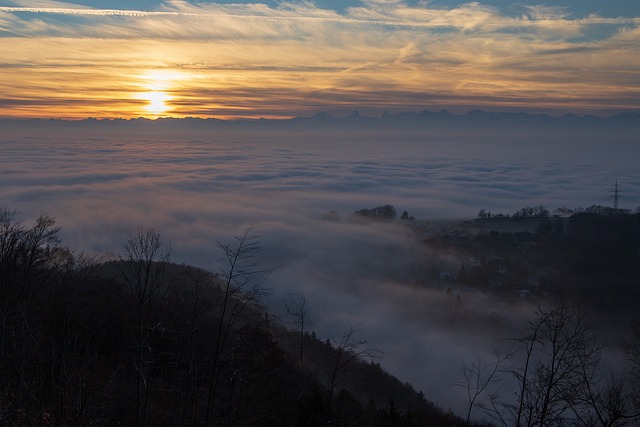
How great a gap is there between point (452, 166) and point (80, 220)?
148168 mm

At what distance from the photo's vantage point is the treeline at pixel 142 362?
9.02 m

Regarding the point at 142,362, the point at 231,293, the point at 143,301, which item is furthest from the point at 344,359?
the point at 143,301

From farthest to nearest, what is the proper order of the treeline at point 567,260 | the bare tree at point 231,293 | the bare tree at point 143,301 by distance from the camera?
the treeline at point 567,260
the bare tree at point 231,293
the bare tree at point 143,301

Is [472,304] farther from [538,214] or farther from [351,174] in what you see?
[351,174]

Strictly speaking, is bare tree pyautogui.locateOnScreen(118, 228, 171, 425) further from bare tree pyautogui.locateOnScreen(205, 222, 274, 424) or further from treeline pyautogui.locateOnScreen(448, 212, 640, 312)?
treeline pyautogui.locateOnScreen(448, 212, 640, 312)

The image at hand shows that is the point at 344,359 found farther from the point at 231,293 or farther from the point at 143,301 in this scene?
the point at 143,301

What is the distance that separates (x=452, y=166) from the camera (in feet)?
614

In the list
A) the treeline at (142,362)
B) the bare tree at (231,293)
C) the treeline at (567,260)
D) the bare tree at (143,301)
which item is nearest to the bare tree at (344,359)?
the treeline at (142,362)

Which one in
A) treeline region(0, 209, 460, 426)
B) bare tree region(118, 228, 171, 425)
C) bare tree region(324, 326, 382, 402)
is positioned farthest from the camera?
bare tree region(324, 326, 382, 402)

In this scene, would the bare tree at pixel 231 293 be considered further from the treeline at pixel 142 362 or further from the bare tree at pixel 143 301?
the bare tree at pixel 143 301

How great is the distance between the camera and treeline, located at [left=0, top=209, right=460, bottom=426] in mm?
9016

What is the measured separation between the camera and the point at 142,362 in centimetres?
963

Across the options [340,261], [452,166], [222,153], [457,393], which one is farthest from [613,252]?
[222,153]

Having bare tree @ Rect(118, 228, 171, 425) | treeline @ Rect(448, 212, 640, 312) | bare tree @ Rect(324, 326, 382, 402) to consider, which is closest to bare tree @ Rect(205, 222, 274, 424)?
bare tree @ Rect(118, 228, 171, 425)
